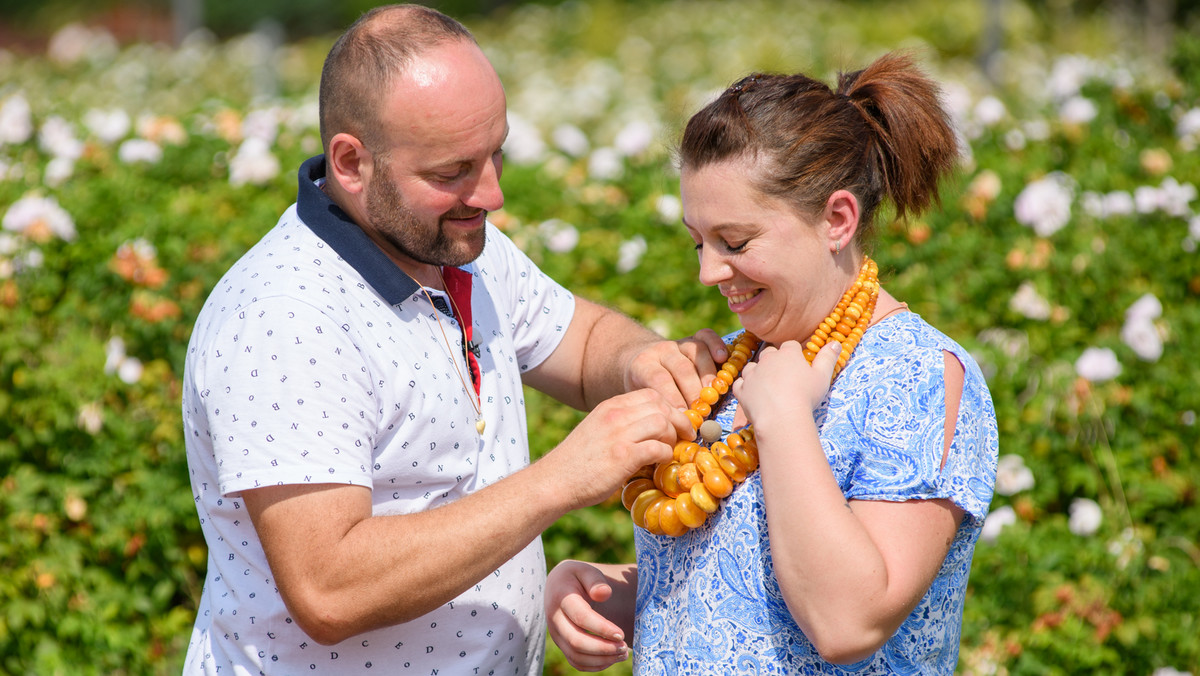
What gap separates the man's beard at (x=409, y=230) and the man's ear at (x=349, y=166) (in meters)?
0.02

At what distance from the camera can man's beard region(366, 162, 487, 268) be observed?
2092 millimetres

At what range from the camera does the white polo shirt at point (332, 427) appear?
1.81 meters

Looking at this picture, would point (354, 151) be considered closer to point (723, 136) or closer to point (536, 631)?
point (723, 136)

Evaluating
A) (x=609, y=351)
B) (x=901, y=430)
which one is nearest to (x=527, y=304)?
(x=609, y=351)

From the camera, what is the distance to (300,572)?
5.84ft

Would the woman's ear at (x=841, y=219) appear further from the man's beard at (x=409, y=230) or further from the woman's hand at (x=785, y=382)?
the man's beard at (x=409, y=230)

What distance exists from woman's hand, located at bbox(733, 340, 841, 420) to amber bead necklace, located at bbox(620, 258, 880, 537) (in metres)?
0.08

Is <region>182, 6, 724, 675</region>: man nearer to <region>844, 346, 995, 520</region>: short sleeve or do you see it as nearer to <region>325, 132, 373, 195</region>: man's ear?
<region>325, 132, 373, 195</region>: man's ear

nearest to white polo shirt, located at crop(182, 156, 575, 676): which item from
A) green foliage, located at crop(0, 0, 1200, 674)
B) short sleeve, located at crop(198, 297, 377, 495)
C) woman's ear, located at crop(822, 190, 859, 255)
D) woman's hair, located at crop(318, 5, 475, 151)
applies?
short sleeve, located at crop(198, 297, 377, 495)

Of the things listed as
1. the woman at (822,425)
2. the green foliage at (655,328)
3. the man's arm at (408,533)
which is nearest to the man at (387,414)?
the man's arm at (408,533)

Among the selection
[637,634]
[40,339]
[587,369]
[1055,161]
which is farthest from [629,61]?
[637,634]

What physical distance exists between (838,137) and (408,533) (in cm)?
106

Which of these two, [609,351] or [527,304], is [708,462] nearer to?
[609,351]

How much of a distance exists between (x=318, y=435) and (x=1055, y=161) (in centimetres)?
467
